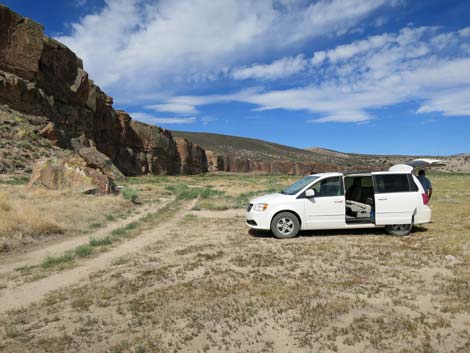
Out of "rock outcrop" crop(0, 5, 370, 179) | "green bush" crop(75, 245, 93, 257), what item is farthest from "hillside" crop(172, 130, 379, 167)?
"green bush" crop(75, 245, 93, 257)

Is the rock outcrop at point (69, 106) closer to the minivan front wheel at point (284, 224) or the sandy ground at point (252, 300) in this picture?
the minivan front wheel at point (284, 224)

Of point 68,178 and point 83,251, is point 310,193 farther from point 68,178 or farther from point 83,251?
point 68,178

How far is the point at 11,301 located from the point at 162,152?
6329cm

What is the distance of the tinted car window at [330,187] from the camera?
991 centimetres

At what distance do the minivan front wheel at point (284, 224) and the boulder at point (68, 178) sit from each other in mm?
A: 12151

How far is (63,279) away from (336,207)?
6.60 m

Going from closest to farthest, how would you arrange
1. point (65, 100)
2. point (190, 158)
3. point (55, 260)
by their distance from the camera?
point (55, 260), point (65, 100), point (190, 158)

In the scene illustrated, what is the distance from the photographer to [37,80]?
4141 cm

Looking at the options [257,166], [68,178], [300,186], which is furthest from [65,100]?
[257,166]

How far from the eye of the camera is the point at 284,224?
32.2 feet

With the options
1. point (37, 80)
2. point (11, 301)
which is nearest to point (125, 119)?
point (37, 80)

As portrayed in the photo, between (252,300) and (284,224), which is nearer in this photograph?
(252,300)

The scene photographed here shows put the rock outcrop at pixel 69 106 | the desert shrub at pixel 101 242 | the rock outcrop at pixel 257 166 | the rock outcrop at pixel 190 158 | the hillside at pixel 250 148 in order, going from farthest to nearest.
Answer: the hillside at pixel 250 148
the rock outcrop at pixel 257 166
the rock outcrop at pixel 190 158
the rock outcrop at pixel 69 106
the desert shrub at pixel 101 242

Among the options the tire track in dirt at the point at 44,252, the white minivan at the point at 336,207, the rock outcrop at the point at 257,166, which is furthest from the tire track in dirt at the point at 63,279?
the rock outcrop at the point at 257,166
